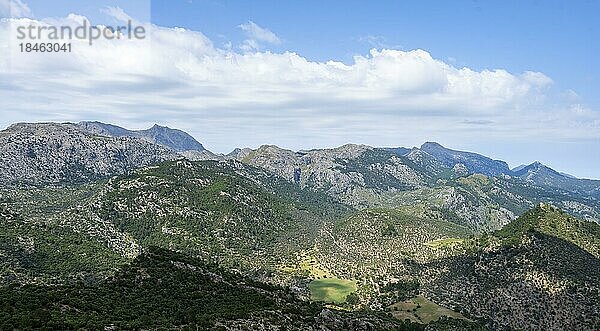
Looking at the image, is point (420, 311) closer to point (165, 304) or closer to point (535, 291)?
point (535, 291)

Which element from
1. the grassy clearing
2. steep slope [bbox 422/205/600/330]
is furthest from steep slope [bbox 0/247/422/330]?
steep slope [bbox 422/205/600/330]

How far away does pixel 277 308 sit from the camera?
9856 cm

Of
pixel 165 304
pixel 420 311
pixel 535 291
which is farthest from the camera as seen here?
pixel 420 311

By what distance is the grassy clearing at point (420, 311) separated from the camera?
550 ft

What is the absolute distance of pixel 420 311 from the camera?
17575 cm

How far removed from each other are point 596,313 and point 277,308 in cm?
12161

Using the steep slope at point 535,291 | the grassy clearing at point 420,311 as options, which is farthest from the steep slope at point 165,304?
the steep slope at point 535,291

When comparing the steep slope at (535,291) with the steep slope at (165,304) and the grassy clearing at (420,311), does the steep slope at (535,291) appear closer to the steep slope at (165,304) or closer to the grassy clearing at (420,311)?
the grassy clearing at (420,311)

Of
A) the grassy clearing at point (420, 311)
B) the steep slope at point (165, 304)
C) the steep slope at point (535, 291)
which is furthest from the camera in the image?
the grassy clearing at point (420, 311)

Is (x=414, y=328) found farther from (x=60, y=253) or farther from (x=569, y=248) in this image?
(x=60, y=253)

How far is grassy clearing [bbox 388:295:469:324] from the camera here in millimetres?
167625

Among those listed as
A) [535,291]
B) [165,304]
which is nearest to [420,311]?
[535,291]

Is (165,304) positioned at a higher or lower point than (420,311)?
higher

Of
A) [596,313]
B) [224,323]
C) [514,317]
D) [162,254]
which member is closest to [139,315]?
[224,323]
